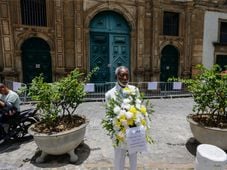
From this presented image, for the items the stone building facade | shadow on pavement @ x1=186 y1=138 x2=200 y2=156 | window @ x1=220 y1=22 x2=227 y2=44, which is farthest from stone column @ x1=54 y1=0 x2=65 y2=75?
window @ x1=220 y1=22 x2=227 y2=44

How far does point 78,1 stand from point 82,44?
2244 millimetres

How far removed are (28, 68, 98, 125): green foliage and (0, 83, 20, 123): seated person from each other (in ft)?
3.24

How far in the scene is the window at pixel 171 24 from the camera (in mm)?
12094

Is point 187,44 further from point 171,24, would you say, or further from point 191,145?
point 191,145

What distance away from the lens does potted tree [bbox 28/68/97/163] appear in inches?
131

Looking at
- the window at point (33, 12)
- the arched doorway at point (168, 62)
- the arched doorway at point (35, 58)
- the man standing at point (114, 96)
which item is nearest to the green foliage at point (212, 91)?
the man standing at point (114, 96)

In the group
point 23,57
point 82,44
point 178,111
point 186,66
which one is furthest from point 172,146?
point 186,66

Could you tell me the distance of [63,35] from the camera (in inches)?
395

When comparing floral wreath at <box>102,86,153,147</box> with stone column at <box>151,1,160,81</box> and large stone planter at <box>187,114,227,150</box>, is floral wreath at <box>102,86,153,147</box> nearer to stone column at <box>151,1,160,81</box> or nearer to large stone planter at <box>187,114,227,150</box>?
large stone planter at <box>187,114,227,150</box>

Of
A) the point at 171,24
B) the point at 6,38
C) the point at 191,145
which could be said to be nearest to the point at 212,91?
the point at 191,145

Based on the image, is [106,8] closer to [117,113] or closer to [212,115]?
[212,115]

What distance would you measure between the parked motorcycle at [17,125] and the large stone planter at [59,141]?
113 cm

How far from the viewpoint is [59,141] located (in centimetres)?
333

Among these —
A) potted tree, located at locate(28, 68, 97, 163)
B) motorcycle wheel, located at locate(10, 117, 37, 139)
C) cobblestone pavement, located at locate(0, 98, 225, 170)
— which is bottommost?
cobblestone pavement, located at locate(0, 98, 225, 170)
